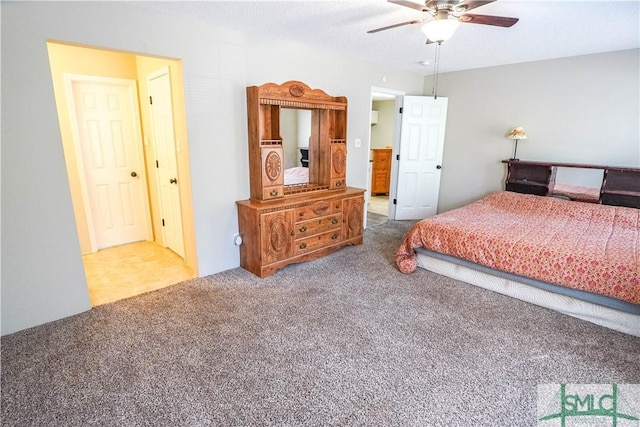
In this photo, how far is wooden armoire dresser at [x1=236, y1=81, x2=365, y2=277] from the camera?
3.17 metres

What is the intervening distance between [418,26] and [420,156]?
2.47m

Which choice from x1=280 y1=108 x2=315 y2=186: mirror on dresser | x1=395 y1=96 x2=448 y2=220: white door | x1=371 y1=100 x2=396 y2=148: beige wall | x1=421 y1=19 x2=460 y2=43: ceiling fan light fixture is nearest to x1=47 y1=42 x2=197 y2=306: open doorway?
x1=280 y1=108 x2=315 y2=186: mirror on dresser

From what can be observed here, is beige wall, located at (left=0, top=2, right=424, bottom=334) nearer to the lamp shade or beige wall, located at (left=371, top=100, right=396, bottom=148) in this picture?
the lamp shade

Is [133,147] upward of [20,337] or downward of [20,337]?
upward

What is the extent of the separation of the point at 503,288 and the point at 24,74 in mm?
4015

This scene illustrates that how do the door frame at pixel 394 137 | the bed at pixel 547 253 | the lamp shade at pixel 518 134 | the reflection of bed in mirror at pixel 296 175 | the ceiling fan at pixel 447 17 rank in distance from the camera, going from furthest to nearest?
1. the door frame at pixel 394 137
2. the lamp shade at pixel 518 134
3. the reflection of bed in mirror at pixel 296 175
4. the bed at pixel 547 253
5. the ceiling fan at pixel 447 17

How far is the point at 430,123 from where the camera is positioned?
504 centimetres

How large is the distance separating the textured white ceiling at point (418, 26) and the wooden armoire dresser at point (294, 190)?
578 mm

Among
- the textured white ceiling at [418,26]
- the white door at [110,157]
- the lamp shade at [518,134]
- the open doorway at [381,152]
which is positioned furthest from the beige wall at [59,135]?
the open doorway at [381,152]

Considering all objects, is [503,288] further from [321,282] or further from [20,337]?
[20,337]

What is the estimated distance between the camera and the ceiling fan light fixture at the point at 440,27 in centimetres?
212

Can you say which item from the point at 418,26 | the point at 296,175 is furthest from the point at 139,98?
the point at 418,26

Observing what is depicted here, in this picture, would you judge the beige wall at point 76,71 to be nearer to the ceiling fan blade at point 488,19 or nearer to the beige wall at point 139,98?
the beige wall at point 139,98

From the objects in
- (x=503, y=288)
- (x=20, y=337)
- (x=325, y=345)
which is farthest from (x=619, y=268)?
(x=20, y=337)
